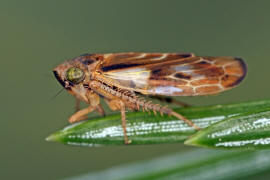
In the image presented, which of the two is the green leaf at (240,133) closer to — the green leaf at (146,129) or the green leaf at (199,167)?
the green leaf at (146,129)

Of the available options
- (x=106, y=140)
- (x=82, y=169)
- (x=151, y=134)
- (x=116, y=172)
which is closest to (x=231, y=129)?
(x=151, y=134)

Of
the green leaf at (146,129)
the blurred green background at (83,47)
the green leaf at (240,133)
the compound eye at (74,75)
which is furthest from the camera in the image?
the blurred green background at (83,47)

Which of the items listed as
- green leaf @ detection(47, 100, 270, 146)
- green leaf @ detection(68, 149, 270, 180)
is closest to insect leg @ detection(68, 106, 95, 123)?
green leaf @ detection(68, 149, 270, 180)

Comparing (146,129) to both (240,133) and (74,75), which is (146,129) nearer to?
(240,133)

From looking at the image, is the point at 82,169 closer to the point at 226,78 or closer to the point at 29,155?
the point at 29,155

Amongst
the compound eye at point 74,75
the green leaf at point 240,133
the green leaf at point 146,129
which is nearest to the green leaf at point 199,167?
the green leaf at point 146,129

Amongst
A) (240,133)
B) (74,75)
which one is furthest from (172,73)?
(240,133)
